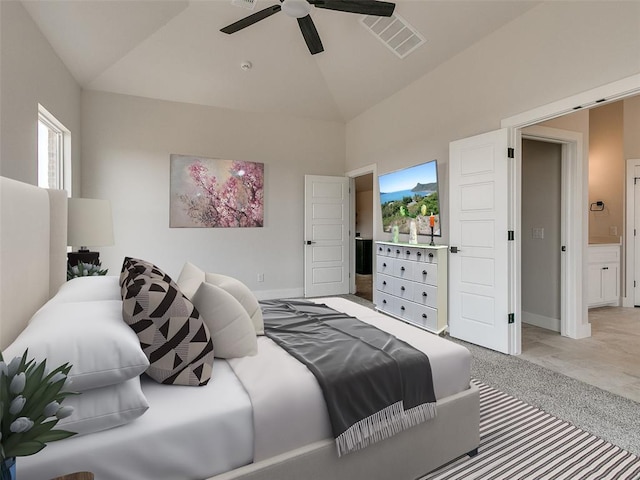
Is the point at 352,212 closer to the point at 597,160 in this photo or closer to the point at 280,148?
the point at 280,148

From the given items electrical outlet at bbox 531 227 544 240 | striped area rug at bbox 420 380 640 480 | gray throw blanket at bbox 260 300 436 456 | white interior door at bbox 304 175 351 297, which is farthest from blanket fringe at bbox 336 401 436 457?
white interior door at bbox 304 175 351 297

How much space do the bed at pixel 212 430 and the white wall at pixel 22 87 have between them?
890 mm

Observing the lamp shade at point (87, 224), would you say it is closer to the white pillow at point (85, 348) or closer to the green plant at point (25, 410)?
the white pillow at point (85, 348)

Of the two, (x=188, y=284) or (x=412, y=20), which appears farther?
(x=412, y=20)

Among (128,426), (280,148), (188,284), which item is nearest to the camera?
(128,426)

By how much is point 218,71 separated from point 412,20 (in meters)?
2.56

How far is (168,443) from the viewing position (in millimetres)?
1139

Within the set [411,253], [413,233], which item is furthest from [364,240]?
[411,253]

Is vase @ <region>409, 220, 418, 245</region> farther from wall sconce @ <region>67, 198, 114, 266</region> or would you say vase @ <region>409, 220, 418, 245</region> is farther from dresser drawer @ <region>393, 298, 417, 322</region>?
wall sconce @ <region>67, 198, 114, 266</region>

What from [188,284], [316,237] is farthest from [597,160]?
[188,284]

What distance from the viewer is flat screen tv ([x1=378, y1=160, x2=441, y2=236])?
4180 mm

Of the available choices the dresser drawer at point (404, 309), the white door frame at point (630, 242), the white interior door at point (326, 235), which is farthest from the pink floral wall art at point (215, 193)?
the white door frame at point (630, 242)

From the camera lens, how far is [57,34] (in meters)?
3.24

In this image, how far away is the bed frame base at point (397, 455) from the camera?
51.3 inches
